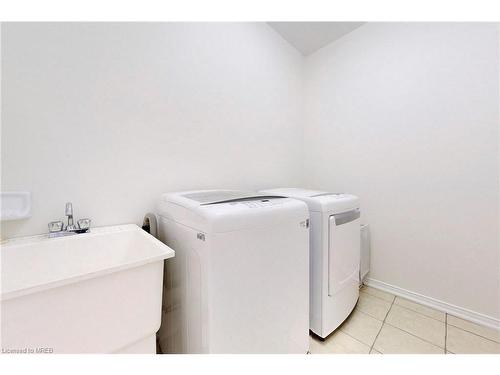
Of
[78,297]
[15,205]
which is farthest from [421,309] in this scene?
[15,205]

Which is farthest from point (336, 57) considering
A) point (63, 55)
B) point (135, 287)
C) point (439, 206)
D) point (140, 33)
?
point (135, 287)

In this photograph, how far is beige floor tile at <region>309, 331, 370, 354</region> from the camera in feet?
3.96

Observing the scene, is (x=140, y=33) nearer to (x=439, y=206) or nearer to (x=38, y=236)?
(x=38, y=236)

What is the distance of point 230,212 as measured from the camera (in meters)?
0.85

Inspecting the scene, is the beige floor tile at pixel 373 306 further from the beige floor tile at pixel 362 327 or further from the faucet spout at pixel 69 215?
the faucet spout at pixel 69 215

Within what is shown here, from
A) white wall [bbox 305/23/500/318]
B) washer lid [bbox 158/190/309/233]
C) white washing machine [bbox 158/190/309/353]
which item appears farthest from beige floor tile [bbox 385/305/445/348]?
washer lid [bbox 158/190/309/233]

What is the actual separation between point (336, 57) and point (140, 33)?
1.78 m

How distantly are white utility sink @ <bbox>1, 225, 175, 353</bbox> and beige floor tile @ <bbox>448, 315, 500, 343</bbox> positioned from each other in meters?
1.92

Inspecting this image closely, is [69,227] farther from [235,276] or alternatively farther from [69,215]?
[235,276]

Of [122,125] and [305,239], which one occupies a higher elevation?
[122,125]

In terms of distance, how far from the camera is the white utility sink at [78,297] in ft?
1.94

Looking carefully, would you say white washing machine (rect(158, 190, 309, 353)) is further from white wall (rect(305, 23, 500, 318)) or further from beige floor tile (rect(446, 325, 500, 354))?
white wall (rect(305, 23, 500, 318))

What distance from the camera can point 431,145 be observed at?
5.20 feet

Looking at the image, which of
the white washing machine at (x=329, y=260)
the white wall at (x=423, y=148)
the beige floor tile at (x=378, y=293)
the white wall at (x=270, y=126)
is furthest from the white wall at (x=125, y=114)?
the beige floor tile at (x=378, y=293)
